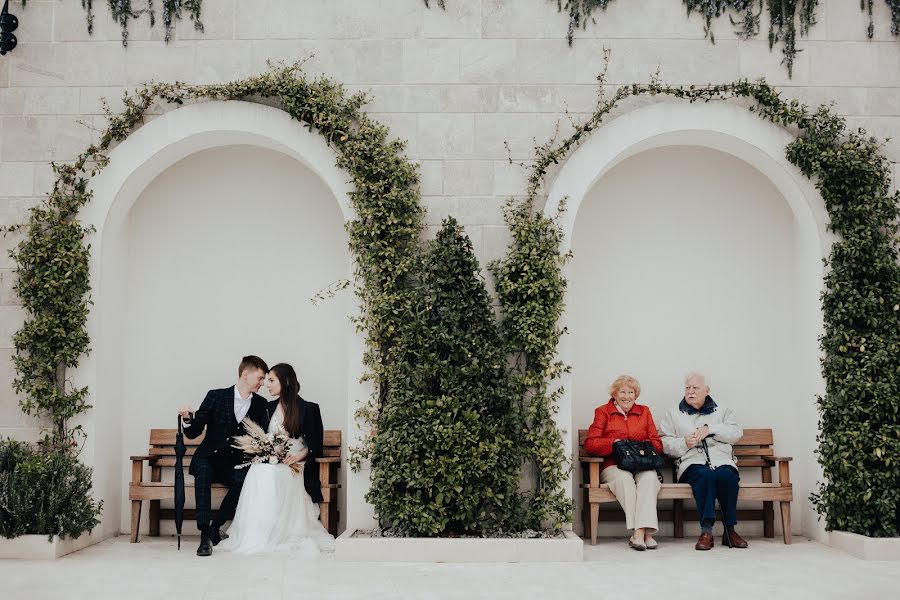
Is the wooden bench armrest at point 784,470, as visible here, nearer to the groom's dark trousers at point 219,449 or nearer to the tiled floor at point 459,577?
the tiled floor at point 459,577

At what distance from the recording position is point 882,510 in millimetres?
6734

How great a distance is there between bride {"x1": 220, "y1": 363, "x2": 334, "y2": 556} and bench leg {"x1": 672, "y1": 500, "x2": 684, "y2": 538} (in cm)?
266

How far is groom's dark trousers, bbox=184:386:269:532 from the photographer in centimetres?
707

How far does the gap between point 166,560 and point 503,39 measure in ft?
14.5

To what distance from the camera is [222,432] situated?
286 inches

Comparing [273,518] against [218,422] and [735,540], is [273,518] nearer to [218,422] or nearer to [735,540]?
[218,422]

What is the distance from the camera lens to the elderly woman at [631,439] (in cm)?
703

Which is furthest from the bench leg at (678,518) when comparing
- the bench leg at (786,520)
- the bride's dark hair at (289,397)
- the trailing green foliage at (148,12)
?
the trailing green foliage at (148,12)

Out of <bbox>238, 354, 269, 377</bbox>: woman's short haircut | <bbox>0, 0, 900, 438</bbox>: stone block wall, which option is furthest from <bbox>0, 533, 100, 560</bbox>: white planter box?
<bbox>0, 0, 900, 438</bbox>: stone block wall

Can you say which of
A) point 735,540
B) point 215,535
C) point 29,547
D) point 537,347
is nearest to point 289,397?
point 215,535

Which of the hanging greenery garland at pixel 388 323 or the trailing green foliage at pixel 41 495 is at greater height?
the hanging greenery garland at pixel 388 323

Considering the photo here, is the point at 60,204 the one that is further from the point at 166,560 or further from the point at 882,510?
the point at 882,510

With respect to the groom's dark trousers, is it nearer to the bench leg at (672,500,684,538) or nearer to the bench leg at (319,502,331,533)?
the bench leg at (319,502,331,533)

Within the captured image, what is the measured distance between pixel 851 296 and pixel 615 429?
1.95m
